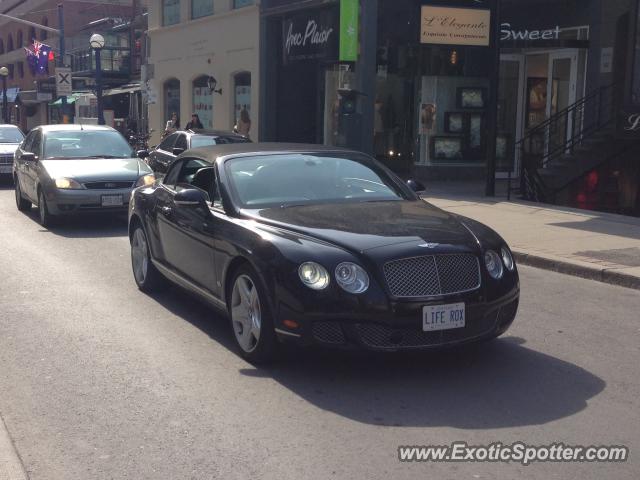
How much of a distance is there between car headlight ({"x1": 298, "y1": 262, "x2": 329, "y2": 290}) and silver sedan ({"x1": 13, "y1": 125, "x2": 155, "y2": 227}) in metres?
7.13

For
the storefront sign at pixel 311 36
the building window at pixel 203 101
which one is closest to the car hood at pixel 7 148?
the storefront sign at pixel 311 36

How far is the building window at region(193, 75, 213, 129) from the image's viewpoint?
30781 mm

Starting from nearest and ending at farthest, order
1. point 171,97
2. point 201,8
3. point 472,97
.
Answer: point 472,97
point 201,8
point 171,97

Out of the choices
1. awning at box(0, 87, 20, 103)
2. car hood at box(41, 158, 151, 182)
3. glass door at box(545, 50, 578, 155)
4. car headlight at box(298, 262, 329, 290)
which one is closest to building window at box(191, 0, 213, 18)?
glass door at box(545, 50, 578, 155)

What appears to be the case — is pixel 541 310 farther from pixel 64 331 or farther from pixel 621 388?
pixel 64 331

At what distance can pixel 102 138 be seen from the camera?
14891 mm

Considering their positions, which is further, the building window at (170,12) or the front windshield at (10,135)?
the building window at (170,12)

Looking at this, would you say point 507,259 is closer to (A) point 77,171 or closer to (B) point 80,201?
(B) point 80,201

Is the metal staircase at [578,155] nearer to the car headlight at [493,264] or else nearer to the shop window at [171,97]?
the car headlight at [493,264]

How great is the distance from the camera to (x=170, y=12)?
33906 mm

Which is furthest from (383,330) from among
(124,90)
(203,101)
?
(124,90)

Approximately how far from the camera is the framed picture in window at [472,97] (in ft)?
71.7

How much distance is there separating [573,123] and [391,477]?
1598 cm

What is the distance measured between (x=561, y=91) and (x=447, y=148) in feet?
10.4
